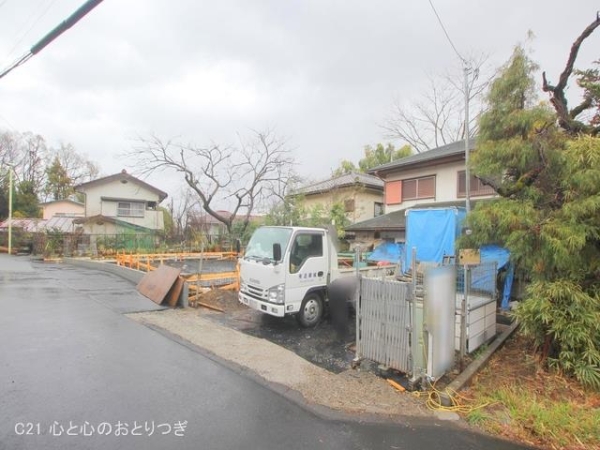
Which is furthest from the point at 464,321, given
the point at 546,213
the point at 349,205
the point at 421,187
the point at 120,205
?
the point at 120,205

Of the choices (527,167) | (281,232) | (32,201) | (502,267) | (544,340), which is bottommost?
(544,340)

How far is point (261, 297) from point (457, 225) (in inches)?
276

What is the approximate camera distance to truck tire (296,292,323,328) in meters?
7.17

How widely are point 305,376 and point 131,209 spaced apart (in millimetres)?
31713

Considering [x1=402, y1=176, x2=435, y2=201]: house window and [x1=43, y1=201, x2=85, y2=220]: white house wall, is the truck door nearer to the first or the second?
[x1=402, y1=176, x2=435, y2=201]: house window

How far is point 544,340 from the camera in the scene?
189 inches

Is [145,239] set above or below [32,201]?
below

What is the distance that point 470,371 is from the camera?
15.2 feet

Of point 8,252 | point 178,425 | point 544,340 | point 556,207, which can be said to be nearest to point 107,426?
point 178,425

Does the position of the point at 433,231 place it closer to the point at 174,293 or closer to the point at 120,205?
the point at 174,293

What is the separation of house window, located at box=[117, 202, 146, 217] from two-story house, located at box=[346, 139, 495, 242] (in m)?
24.1

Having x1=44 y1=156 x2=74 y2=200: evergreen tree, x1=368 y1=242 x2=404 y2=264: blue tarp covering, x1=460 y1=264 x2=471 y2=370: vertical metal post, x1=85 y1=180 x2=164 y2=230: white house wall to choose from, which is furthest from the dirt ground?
x1=44 y1=156 x2=74 y2=200: evergreen tree

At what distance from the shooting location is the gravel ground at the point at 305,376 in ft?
12.6

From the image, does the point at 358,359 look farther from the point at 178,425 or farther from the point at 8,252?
the point at 8,252
